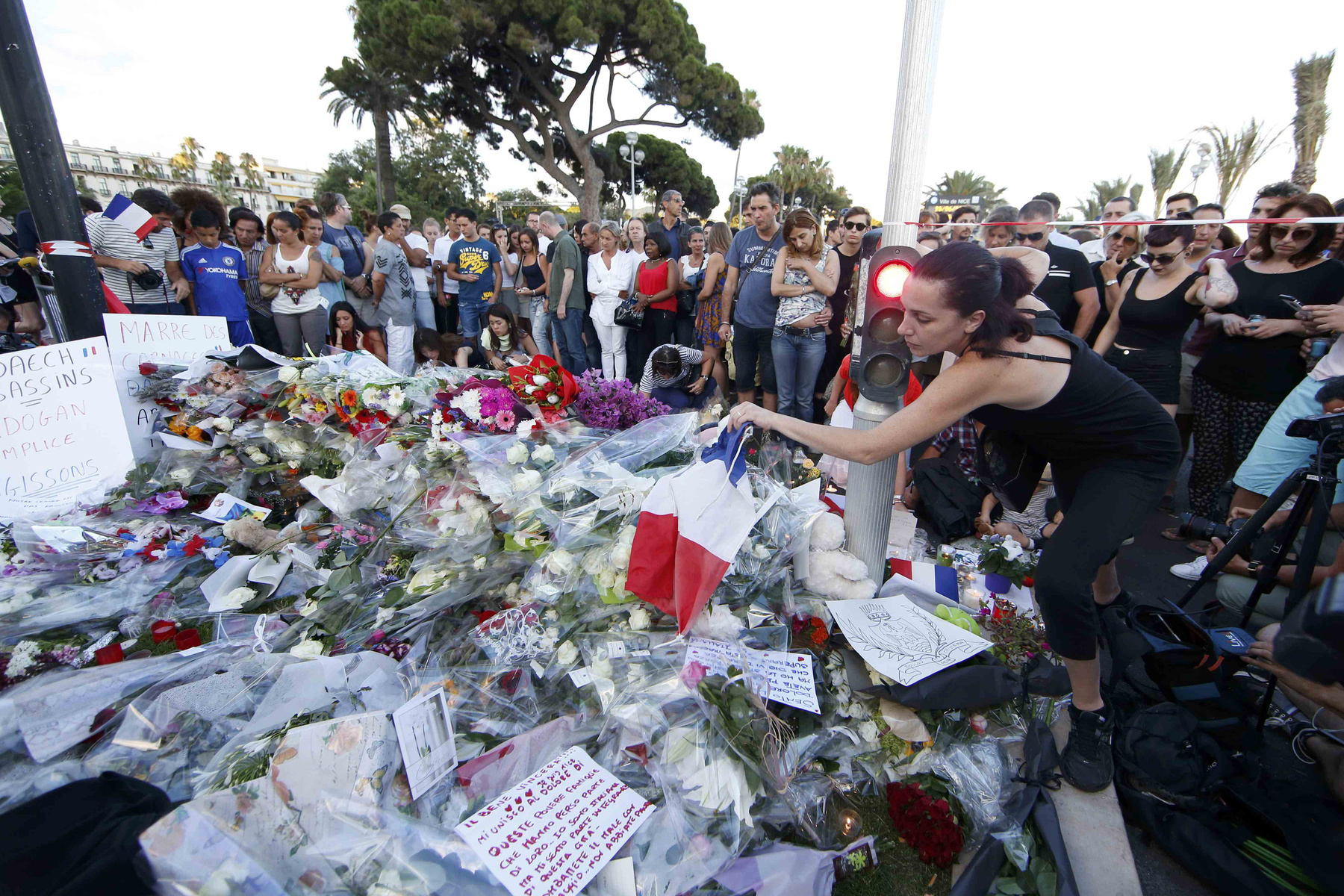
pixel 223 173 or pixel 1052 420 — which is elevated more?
pixel 223 173

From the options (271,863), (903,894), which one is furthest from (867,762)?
(271,863)

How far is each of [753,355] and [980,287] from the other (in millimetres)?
3408

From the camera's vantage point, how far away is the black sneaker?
1989 mm

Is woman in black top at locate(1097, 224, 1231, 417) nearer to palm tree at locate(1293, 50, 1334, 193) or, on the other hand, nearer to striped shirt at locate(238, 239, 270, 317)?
striped shirt at locate(238, 239, 270, 317)

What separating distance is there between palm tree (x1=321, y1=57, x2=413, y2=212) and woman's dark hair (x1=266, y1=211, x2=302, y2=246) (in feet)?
63.0

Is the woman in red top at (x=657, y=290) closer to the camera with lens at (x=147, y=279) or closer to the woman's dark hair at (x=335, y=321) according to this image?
the woman's dark hair at (x=335, y=321)

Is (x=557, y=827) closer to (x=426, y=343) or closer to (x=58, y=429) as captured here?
(x=58, y=429)

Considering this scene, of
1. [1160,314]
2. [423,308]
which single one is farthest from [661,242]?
[1160,314]

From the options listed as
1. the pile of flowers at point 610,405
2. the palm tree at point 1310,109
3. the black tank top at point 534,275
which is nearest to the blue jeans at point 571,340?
the black tank top at point 534,275

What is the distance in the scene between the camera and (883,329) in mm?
2180

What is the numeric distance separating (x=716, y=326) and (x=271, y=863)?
4.93m

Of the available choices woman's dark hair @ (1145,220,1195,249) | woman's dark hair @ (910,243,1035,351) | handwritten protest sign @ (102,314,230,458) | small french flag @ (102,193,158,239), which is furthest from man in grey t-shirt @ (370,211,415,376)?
woman's dark hair @ (1145,220,1195,249)

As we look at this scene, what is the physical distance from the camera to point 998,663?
2.18 meters

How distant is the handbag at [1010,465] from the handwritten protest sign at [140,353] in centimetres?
452
